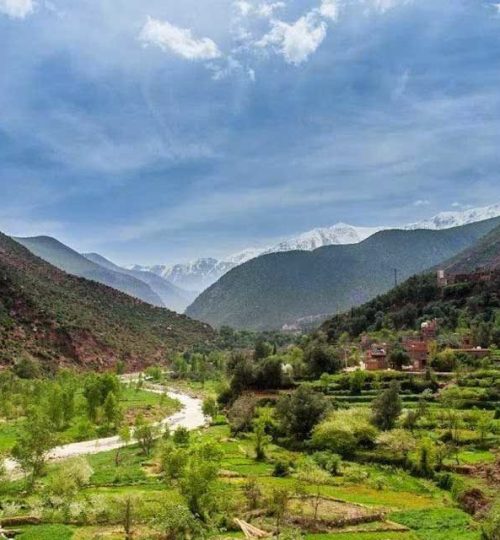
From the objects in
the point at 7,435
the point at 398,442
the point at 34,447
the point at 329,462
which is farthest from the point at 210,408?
the point at 34,447

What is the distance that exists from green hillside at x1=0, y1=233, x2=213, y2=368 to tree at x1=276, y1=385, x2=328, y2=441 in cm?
7864

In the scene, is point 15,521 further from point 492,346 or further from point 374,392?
point 492,346

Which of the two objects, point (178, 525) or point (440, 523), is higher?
point (178, 525)

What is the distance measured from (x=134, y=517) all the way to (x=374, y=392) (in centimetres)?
4835

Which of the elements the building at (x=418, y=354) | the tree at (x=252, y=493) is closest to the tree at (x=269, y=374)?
the building at (x=418, y=354)

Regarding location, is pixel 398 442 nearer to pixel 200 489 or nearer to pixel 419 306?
pixel 200 489

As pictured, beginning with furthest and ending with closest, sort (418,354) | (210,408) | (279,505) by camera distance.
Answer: (418,354)
(210,408)
(279,505)

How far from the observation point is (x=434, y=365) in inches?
3583

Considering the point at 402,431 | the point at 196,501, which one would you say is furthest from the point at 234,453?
the point at 196,501

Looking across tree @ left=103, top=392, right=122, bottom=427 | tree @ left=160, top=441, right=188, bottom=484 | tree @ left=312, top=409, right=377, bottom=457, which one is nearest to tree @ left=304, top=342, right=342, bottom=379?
tree @ left=103, top=392, right=122, bottom=427

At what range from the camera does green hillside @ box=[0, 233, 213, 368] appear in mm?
140500

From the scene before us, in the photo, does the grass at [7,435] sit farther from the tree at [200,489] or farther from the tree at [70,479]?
the tree at [200,489]

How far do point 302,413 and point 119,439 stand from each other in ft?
71.1

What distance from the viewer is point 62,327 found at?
5989 inches
